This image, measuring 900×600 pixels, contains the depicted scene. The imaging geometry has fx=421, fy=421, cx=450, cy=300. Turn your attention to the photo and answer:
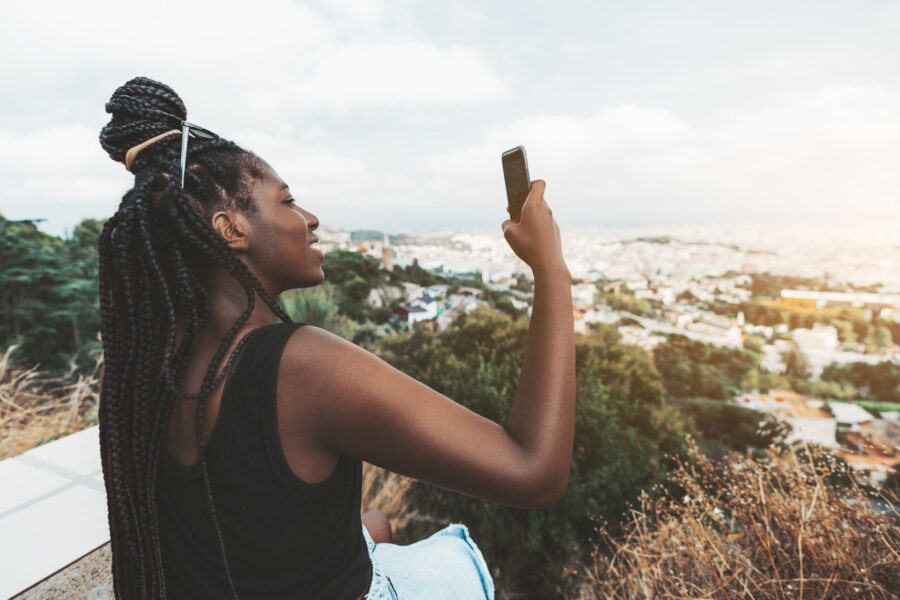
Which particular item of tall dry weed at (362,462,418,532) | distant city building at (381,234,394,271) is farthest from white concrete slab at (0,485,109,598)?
distant city building at (381,234,394,271)

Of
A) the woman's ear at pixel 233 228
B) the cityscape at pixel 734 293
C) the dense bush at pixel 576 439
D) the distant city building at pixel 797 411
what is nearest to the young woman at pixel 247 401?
the woman's ear at pixel 233 228

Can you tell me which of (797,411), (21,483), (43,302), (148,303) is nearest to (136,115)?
(148,303)

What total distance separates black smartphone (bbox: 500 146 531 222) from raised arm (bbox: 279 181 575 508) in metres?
0.36

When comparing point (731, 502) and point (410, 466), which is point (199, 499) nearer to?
point (410, 466)

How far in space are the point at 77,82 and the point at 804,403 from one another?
10.2 metres

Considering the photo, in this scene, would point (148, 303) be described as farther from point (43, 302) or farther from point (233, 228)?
point (43, 302)

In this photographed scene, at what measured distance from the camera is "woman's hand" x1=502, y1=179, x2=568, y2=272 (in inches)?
35.9

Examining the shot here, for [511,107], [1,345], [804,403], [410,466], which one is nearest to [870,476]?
[410,466]

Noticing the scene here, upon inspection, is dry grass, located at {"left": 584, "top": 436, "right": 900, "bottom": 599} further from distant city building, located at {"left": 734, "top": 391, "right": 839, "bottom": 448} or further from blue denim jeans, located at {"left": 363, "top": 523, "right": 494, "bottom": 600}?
distant city building, located at {"left": 734, "top": 391, "right": 839, "bottom": 448}

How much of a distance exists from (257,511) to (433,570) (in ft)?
2.21

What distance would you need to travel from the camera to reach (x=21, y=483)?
2234mm

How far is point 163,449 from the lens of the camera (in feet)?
2.68

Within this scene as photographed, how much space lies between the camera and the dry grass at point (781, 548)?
1486 mm

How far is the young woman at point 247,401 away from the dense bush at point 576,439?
93.3 inches
